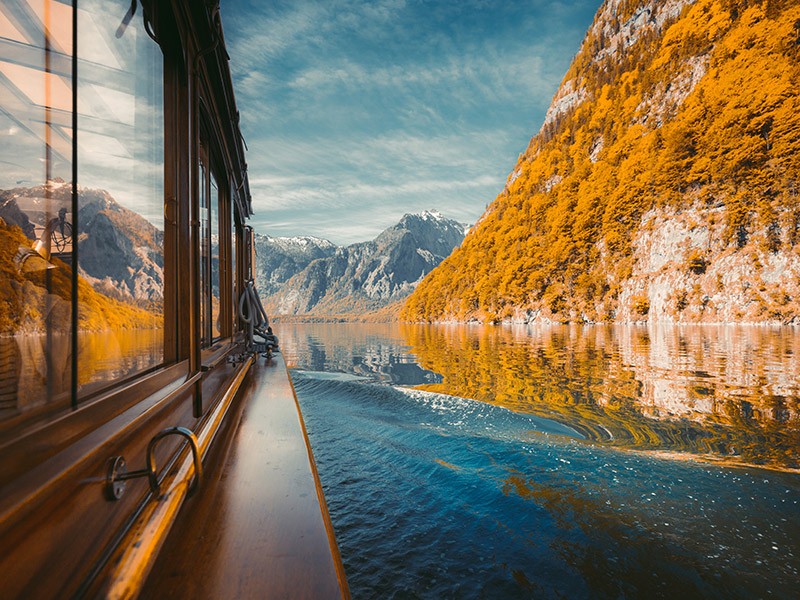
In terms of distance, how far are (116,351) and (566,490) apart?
3.18 meters

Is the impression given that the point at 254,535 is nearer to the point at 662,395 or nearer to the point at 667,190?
the point at 662,395

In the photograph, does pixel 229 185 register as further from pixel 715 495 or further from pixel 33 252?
pixel 715 495

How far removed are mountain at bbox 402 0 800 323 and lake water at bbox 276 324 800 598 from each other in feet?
102

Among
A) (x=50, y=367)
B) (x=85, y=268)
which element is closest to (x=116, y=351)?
(x=85, y=268)

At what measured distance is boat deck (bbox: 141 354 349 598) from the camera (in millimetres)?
1073

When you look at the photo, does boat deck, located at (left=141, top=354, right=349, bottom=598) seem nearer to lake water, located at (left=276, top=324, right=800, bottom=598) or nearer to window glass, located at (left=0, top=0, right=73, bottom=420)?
window glass, located at (left=0, top=0, right=73, bottom=420)

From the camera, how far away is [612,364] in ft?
34.5

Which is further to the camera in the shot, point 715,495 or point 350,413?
point 350,413

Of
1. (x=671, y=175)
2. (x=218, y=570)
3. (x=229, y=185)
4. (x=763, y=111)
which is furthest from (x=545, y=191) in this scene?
(x=218, y=570)

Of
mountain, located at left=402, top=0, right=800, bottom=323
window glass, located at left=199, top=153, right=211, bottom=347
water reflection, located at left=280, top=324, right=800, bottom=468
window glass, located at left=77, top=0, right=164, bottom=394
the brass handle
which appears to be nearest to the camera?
the brass handle

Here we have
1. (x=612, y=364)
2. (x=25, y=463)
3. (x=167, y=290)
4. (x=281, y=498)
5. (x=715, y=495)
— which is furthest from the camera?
(x=612, y=364)

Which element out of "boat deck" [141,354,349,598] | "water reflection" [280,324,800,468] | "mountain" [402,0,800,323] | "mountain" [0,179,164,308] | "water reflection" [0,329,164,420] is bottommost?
"water reflection" [280,324,800,468]

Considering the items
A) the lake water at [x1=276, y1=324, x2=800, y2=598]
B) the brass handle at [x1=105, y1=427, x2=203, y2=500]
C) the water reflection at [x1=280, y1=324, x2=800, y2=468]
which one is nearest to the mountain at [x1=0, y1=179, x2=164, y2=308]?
the brass handle at [x1=105, y1=427, x2=203, y2=500]

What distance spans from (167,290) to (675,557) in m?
3.23
